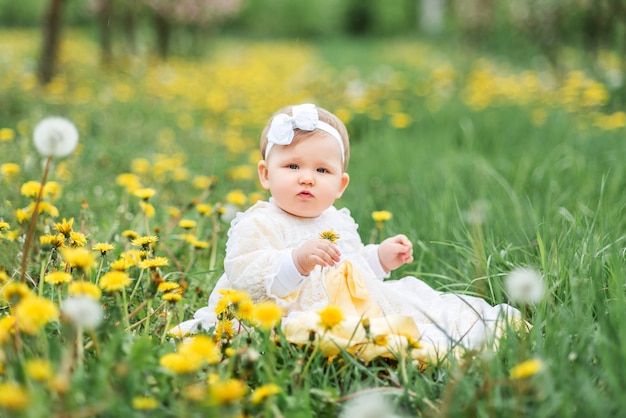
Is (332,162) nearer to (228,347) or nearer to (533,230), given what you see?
(228,347)

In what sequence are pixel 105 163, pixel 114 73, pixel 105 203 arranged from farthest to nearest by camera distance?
1. pixel 114 73
2. pixel 105 163
3. pixel 105 203

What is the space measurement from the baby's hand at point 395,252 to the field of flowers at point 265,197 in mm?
124

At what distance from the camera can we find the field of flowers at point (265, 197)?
134cm

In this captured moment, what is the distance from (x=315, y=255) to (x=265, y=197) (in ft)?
5.50

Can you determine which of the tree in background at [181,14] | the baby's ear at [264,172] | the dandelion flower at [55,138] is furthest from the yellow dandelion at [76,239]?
the tree in background at [181,14]

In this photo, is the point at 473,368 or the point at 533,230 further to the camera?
the point at 533,230

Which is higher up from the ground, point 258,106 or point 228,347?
point 258,106

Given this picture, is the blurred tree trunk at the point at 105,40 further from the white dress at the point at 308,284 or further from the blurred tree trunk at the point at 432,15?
the blurred tree trunk at the point at 432,15

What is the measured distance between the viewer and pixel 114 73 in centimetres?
824

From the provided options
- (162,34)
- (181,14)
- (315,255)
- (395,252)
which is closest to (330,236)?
(315,255)

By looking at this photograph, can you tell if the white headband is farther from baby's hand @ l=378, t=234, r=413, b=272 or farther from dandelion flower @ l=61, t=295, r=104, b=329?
dandelion flower @ l=61, t=295, r=104, b=329

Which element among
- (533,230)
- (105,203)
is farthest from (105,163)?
(533,230)

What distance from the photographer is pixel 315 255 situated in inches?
70.4

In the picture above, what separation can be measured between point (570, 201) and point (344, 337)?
154 centimetres
